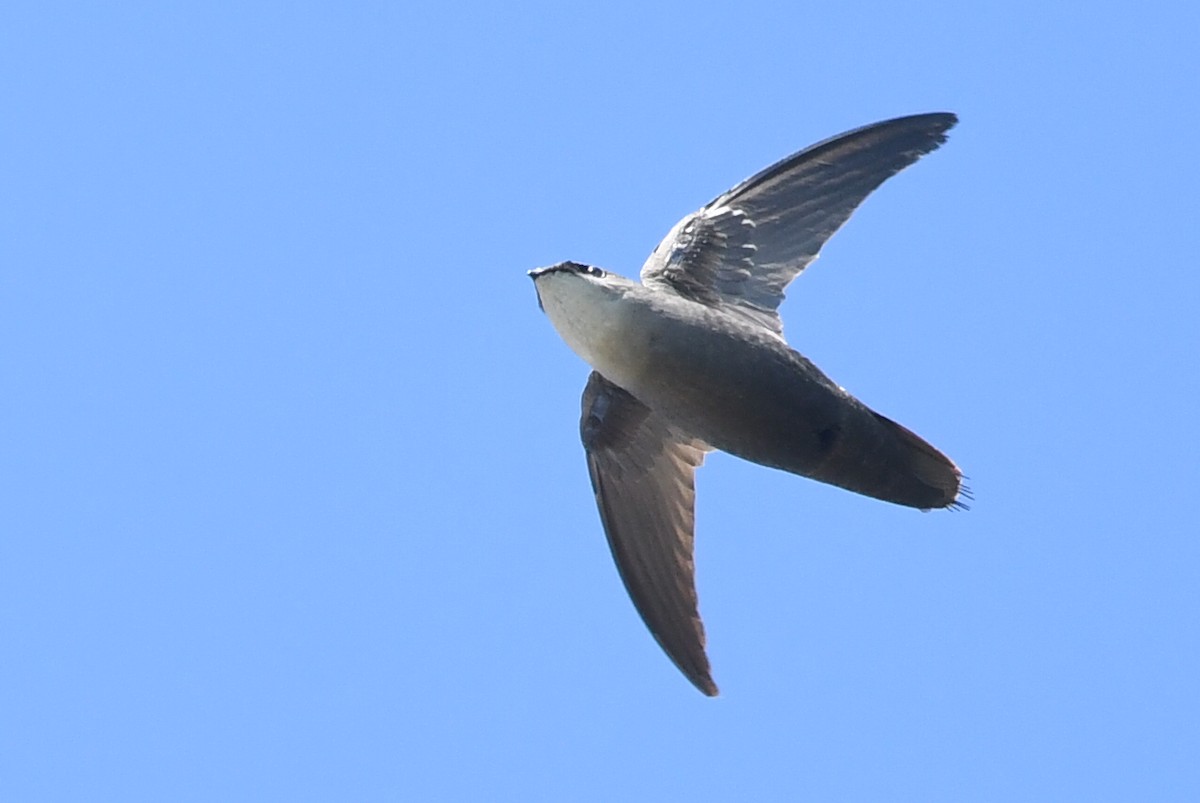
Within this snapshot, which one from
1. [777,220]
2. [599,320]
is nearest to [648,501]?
[599,320]

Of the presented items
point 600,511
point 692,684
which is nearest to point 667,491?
point 600,511

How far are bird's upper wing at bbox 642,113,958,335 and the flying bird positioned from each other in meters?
0.01

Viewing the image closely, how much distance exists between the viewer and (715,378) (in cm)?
1148

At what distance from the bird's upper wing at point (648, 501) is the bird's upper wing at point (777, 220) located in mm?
872

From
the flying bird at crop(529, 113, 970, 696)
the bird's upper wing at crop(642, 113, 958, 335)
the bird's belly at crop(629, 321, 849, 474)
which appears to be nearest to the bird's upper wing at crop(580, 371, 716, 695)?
the flying bird at crop(529, 113, 970, 696)

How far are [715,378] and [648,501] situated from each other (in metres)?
1.29

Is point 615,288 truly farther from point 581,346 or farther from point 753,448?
point 753,448

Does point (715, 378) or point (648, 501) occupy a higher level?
point (715, 378)

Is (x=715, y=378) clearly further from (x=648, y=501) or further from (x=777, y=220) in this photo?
(x=777, y=220)

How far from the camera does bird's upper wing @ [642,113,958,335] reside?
12.5 meters

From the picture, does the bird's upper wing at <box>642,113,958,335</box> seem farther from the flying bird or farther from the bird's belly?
the bird's belly

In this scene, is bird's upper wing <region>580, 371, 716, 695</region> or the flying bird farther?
bird's upper wing <region>580, 371, 716, 695</region>

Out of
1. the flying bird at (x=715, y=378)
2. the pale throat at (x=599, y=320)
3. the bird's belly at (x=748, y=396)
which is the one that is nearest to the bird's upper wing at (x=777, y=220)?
the flying bird at (x=715, y=378)

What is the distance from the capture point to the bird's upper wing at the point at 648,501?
1224cm
